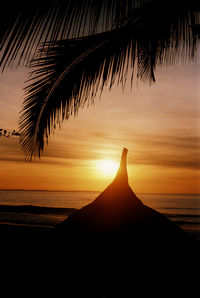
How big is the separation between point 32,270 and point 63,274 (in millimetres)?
732

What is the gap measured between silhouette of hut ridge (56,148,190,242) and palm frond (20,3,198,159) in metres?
3.22

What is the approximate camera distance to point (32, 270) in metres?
Result: 5.16

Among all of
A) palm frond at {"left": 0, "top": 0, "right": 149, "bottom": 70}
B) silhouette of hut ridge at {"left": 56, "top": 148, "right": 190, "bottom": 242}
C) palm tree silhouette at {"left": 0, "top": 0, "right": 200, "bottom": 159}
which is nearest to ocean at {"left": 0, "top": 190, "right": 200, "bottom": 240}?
silhouette of hut ridge at {"left": 56, "top": 148, "right": 190, "bottom": 242}

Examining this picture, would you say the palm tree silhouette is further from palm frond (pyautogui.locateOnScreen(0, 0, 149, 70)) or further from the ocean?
the ocean

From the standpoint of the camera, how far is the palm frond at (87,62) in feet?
7.09

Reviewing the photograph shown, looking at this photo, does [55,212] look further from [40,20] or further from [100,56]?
[40,20]

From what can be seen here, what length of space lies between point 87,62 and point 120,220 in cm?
384

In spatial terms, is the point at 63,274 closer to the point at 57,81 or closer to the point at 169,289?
the point at 169,289

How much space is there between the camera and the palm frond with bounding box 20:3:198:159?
2160 millimetres

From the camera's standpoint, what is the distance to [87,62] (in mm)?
2268

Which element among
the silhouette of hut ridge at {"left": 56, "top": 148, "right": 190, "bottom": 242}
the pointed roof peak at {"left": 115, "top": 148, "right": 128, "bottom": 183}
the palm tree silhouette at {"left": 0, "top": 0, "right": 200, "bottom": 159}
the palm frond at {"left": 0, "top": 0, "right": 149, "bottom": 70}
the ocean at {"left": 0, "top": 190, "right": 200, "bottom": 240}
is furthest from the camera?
the ocean at {"left": 0, "top": 190, "right": 200, "bottom": 240}

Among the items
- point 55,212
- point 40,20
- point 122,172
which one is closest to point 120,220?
point 122,172

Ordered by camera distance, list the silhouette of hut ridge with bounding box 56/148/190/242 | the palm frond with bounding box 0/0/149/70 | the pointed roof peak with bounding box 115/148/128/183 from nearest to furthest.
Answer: the palm frond with bounding box 0/0/149/70
the silhouette of hut ridge with bounding box 56/148/190/242
the pointed roof peak with bounding box 115/148/128/183

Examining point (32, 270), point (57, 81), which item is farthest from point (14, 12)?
point (32, 270)
